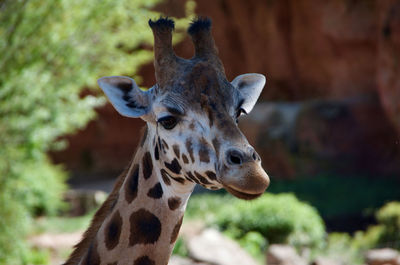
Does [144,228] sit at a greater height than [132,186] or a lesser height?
lesser

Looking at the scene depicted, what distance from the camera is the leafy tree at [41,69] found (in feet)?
19.3

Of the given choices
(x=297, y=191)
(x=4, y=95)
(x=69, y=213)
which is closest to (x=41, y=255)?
(x=4, y=95)

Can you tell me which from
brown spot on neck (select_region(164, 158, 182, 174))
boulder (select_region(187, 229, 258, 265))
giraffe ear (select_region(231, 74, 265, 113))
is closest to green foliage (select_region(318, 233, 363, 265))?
boulder (select_region(187, 229, 258, 265))

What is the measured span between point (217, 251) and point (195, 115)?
4.78 meters

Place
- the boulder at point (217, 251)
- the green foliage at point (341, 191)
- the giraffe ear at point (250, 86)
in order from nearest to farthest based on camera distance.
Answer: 1. the giraffe ear at point (250, 86)
2. the boulder at point (217, 251)
3. the green foliage at point (341, 191)

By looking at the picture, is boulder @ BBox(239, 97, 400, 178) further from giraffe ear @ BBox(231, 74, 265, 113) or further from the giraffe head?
the giraffe head

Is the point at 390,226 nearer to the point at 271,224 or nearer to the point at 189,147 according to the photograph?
the point at 271,224

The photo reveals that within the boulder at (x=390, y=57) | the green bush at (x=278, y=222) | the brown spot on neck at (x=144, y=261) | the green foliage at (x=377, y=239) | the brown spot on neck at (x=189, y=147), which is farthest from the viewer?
the boulder at (x=390, y=57)

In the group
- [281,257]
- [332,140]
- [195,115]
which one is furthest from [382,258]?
[332,140]

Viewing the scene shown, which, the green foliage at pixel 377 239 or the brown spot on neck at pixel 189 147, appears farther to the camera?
the green foliage at pixel 377 239

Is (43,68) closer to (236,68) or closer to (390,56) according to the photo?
(390,56)

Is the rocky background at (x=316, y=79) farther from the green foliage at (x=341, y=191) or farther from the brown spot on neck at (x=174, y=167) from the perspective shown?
the brown spot on neck at (x=174, y=167)

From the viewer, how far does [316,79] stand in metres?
17.3

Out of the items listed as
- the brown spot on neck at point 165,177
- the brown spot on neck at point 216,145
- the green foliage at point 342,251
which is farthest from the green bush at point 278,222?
the brown spot on neck at point 216,145
